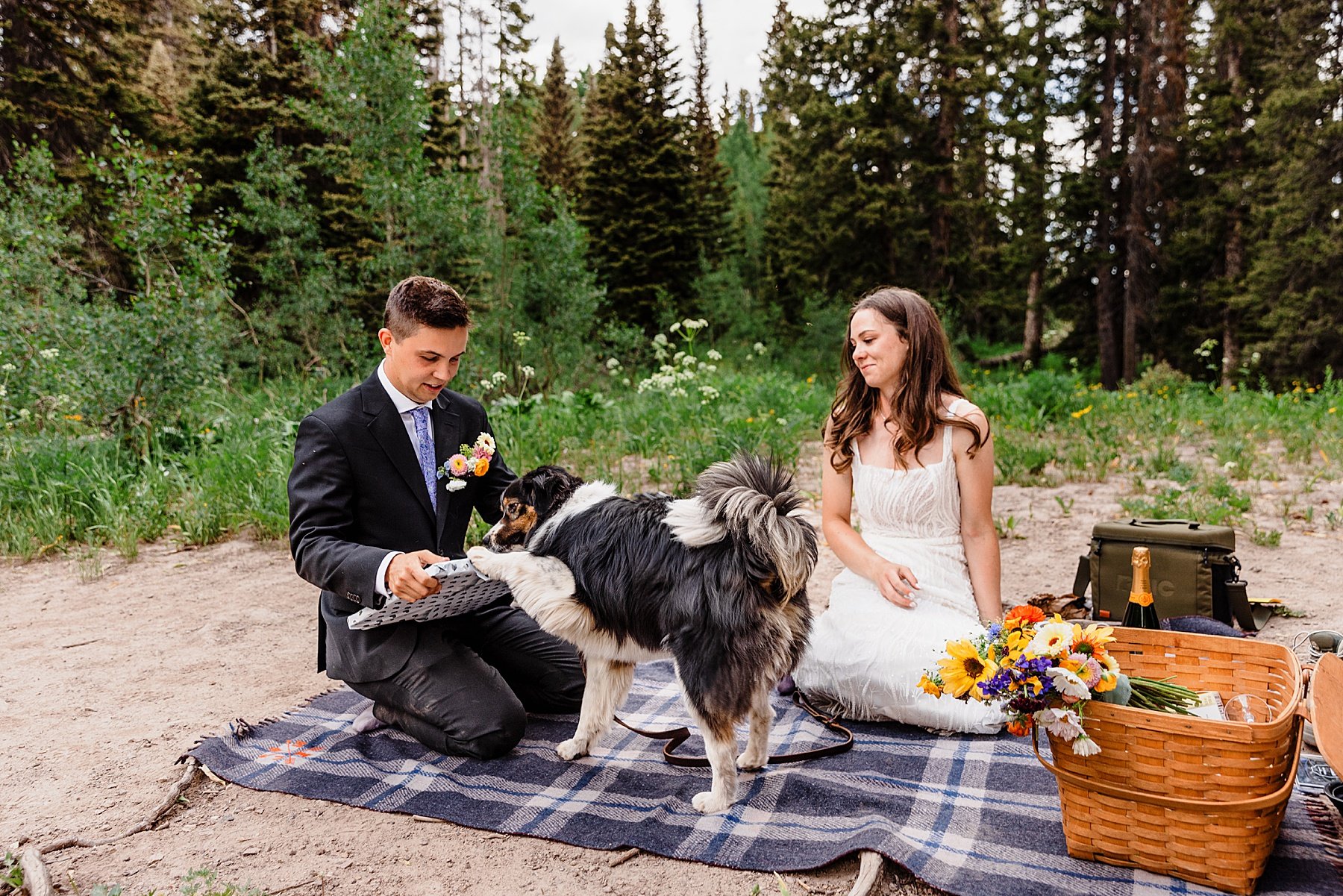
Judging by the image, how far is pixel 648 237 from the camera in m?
19.6

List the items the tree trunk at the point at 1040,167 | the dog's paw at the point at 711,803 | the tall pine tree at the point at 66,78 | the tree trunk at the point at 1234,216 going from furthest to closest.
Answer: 1. the tree trunk at the point at 1040,167
2. the tree trunk at the point at 1234,216
3. the tall pine tree at the point at 66,78
4. the dog's paw at the point at 711,803

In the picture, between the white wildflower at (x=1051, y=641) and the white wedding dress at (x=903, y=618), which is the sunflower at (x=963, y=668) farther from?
the white wedding dress at (x=903, y=618)

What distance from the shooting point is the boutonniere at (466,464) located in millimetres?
3010

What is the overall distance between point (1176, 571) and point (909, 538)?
1.26m

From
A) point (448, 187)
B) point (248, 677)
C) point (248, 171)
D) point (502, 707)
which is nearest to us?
point (502, 707)

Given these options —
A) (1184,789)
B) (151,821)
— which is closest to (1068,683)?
(1184,789)

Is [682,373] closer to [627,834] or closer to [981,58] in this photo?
[627,834]

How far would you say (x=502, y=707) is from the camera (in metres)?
2.96

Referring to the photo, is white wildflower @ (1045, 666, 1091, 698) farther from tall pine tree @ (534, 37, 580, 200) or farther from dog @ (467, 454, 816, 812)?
tall pine tree @ (534, 37, 580, 200)

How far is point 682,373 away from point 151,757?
15.4 ft

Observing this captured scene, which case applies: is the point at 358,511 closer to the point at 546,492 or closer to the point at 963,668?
the point at 546,492

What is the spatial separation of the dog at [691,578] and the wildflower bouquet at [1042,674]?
57 centimetres

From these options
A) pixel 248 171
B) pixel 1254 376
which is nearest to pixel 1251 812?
pixel 248 171

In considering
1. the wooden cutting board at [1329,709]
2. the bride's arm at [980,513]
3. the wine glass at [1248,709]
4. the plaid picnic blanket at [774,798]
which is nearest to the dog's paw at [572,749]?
the plaid picnic blanket at [774,798]
